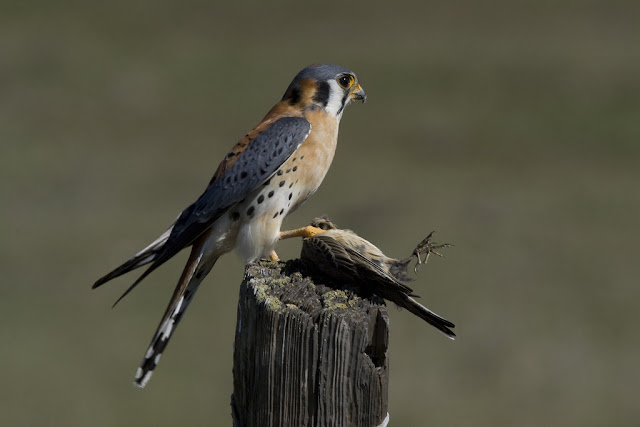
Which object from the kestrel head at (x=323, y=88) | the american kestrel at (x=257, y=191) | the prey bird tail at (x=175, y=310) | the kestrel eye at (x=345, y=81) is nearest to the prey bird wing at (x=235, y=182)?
the american kestrel at (x=257, y=191)

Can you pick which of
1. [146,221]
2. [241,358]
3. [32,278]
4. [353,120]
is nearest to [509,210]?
[353,120]

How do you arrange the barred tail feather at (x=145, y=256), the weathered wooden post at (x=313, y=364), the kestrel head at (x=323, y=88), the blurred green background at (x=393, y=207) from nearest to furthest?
the weathered wooden post at (x=313, y=364), the barred tail feather at (x=145, y=256), the kestrel head at (x=323, y=88), the blurred green background at (x=393, y=207)

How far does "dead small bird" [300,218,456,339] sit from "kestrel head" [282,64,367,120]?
1.46 meters

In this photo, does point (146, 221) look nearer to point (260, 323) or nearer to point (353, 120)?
point (353, 120)

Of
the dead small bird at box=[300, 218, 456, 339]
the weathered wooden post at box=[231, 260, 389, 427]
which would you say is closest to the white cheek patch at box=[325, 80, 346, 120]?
the dead small bird at box=[300, 218, 456, 339]

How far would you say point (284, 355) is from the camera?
3.42m

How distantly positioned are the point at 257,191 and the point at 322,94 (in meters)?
0.77

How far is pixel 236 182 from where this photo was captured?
5.19m

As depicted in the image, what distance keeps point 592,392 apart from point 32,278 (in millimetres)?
7870

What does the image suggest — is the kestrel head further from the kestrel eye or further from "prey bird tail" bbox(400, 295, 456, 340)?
"prey bird tail" bbox(400, 295, 456, 340)

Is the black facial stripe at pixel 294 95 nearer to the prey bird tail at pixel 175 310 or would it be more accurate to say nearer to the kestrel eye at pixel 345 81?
the kestrel eye at pixel 345 81

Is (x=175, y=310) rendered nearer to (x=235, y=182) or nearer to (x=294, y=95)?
(x=235, y=182)

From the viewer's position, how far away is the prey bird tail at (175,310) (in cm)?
487

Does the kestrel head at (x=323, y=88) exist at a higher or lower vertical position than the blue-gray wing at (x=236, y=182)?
higher
